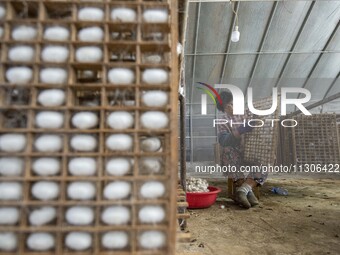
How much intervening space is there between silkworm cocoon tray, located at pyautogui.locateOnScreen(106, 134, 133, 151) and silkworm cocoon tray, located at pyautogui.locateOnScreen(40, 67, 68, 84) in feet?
0.88

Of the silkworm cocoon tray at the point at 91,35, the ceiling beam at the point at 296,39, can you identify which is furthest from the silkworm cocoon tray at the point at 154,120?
the ceiling beam at the point at 296,39

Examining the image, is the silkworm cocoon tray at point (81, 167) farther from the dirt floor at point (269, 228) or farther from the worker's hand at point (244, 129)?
the worker's hand at point (244, 129)

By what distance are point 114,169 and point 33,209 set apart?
0.30 meters

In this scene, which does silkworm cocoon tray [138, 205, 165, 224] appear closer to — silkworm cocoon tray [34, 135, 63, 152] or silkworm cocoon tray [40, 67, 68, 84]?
silkworm cocoon tray [34, 135, 63, 152]

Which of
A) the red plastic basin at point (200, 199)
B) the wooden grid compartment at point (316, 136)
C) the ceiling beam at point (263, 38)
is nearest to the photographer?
the red plastic basin at point (200, 199)

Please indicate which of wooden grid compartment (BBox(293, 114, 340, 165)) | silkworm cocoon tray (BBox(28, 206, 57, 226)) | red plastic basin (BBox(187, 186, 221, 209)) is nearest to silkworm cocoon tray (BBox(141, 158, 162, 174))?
silkworm cocoon tray (BBox(28, 206, 57, 226))

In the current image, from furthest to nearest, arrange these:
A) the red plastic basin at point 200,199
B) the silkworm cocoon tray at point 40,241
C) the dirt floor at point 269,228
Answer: the red plastic basin at point 200,199 < the dirt floor at point 269,228 < the silkworm cocoon tray at point 40,241

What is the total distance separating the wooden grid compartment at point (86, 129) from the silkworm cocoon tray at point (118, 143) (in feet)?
0.05

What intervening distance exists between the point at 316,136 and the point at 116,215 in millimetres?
7194

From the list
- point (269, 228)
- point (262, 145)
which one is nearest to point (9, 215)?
point (269, 228)

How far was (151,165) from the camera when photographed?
1038mm

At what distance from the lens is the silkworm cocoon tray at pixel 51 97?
3.37ft

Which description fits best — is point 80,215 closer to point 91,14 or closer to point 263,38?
point 91,14

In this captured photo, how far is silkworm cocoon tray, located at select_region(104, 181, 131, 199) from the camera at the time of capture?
3.28ft
